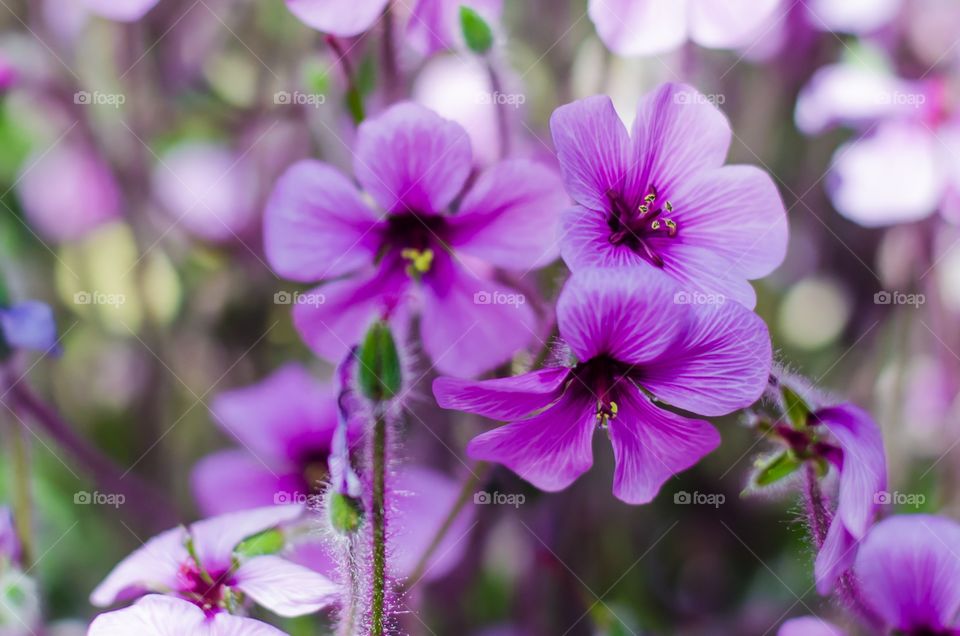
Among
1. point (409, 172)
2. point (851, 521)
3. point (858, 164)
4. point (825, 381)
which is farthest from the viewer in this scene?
point (825, 381)

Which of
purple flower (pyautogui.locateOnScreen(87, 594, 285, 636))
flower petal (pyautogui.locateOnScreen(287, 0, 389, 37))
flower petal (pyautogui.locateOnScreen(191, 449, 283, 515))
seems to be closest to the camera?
purple flower (pyautogui.locateOnScreen(87, 594, 285, 636))

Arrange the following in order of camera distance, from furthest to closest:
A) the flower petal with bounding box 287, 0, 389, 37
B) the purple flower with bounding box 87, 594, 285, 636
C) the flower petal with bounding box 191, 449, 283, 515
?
1. the flower petal with bounding box 191, 449, 283, 515
2. the flower petal with bounding box 287, 0, 389, 37
3. the purple flower with bounding box 87, 594, 285, 636

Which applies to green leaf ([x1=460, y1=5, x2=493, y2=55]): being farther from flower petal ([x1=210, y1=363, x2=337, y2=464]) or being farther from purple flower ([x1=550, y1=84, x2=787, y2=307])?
flower petal ([x1=210, y1=363, x2=337, y2=464])

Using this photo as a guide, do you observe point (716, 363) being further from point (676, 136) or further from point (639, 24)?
point (639, 24)

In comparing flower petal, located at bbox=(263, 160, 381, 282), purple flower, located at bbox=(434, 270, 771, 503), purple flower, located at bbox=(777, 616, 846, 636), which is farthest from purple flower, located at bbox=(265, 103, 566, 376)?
purple flower, located at bbox=(777, 616, 846, 636)

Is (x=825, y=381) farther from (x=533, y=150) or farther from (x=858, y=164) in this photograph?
(x=533, y=150)

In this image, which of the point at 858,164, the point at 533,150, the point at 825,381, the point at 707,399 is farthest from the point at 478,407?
the point at 825,381
